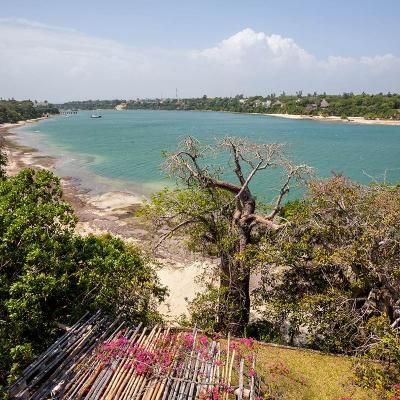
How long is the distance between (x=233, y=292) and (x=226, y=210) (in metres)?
2.81

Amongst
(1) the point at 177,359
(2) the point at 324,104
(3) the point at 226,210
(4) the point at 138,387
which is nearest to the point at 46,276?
(4) the point at 138,387

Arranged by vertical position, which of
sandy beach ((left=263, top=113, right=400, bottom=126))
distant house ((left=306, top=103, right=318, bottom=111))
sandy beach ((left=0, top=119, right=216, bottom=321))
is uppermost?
distant house ((left=306, top=103, right=318, bottom=111))

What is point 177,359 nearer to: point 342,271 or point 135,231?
point 342,271

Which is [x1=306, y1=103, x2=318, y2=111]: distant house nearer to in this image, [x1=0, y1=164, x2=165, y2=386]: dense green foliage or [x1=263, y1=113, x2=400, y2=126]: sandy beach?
[x1=263, y1=113, x2=400, y2=126]: sandy beach

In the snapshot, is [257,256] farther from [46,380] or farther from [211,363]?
[46,380]

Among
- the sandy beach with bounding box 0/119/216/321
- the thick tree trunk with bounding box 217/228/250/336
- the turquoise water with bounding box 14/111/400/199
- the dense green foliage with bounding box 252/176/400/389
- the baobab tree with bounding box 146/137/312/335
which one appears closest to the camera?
the dense green foliage with bounding box 252/176/400/389

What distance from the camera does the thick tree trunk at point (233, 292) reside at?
11.4m

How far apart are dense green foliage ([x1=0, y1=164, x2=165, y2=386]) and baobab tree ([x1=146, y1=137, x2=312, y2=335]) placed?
2.00m

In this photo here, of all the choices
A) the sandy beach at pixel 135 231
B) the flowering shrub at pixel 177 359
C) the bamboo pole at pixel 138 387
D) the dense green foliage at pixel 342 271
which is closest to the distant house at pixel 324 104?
the sandy beach at pixel 135 231

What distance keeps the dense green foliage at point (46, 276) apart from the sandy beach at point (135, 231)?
1985mm

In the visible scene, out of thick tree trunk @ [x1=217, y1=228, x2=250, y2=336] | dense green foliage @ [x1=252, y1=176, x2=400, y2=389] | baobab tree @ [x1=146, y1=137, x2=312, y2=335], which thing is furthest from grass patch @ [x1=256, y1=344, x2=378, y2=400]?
baobab tree @ [x1=146, y1=137, x2=312, y2=335]

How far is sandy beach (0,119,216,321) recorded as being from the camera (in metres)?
17.2

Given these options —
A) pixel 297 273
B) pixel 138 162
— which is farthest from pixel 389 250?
pixel 138 162

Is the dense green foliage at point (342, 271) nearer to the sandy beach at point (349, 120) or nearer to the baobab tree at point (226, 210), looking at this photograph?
the baobab tree at point (226, 210)
